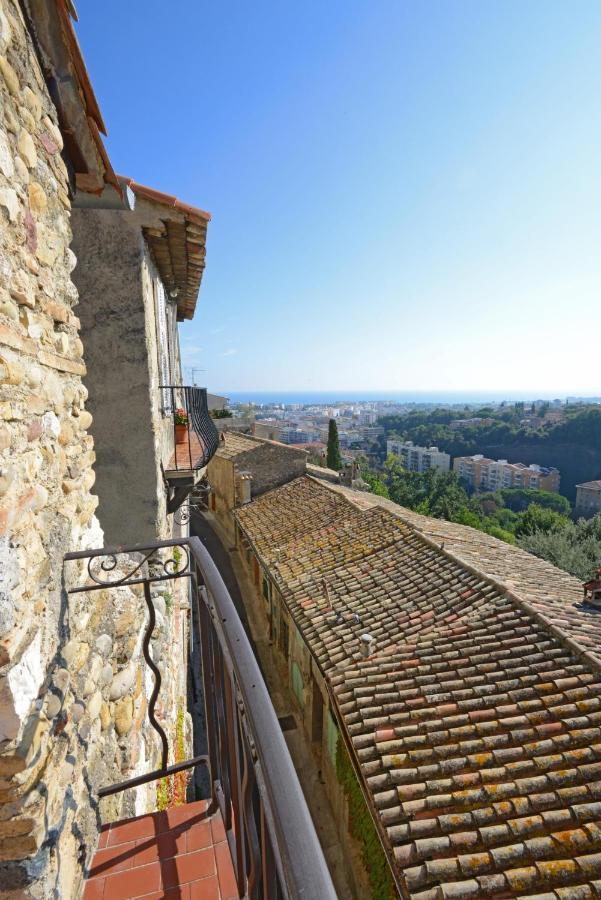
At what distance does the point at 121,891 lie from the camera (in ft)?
6.49

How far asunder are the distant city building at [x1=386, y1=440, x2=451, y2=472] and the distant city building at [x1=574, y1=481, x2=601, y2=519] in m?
34.9

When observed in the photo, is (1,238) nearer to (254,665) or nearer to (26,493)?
(26,493)

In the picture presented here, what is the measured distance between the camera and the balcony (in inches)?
238

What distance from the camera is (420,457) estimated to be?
118250 millimetres

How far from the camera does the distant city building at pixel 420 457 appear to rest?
111500mm

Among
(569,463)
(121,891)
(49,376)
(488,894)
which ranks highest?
(49,376)

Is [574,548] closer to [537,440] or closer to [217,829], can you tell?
[217,829]

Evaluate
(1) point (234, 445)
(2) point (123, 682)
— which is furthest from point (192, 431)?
(1) point (234, 445)

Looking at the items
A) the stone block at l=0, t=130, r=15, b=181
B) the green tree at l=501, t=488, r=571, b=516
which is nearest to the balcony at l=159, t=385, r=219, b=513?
the stone block at l=0, t=130, r=15, b=181

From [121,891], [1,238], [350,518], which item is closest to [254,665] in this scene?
[121,891]

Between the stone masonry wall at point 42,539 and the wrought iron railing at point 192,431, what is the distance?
11.6ft

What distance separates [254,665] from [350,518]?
12418mm

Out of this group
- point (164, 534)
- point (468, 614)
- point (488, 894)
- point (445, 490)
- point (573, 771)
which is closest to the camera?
point (488, 894)

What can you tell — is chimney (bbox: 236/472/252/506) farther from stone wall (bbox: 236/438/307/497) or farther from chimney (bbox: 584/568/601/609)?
chimney (bbox: 584/568/601/609)
